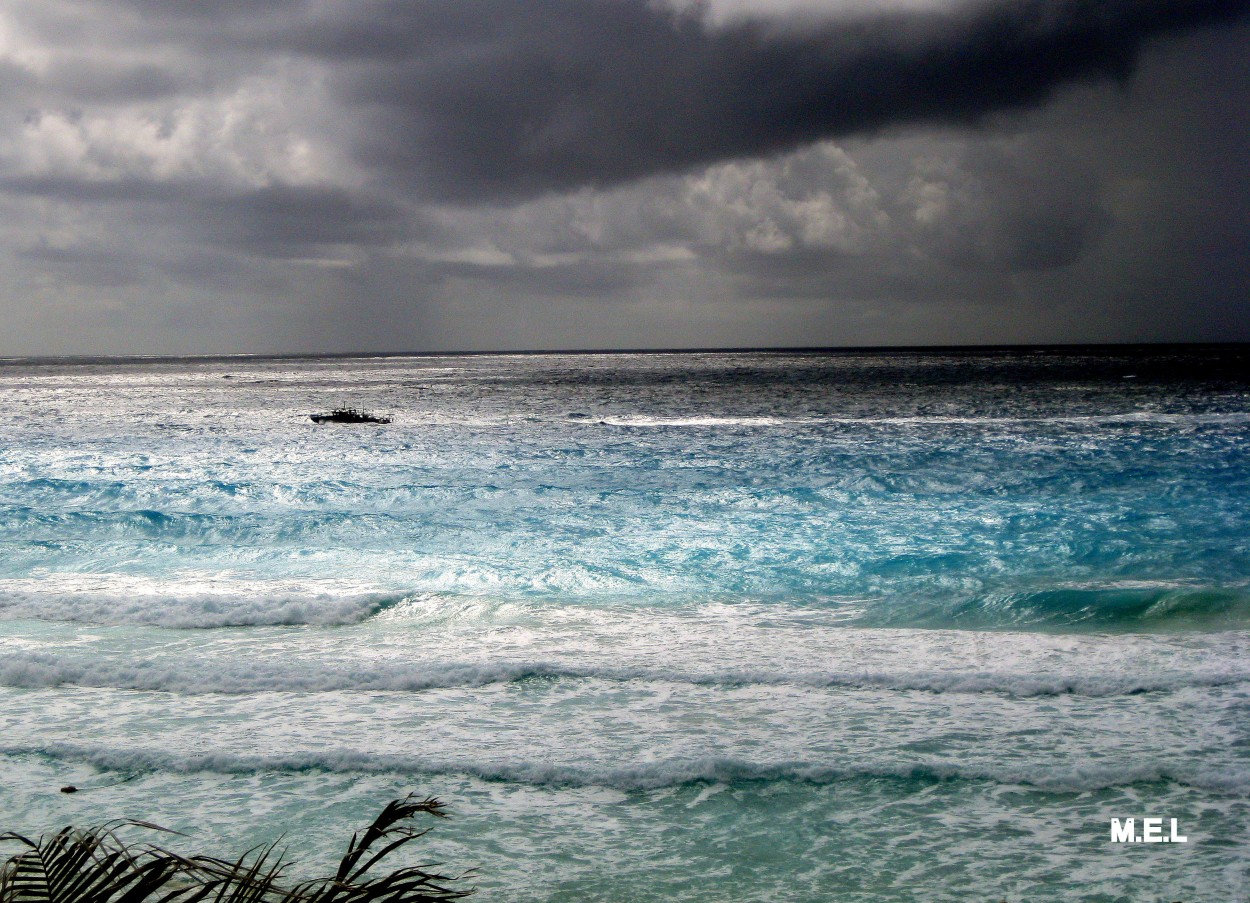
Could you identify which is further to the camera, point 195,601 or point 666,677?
point 195,601

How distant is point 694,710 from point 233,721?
4358mm

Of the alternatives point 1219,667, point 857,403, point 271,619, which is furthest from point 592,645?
point 857,403

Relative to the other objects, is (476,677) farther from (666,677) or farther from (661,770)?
(661,770)

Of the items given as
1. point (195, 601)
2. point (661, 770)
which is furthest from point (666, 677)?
point (195, 601)

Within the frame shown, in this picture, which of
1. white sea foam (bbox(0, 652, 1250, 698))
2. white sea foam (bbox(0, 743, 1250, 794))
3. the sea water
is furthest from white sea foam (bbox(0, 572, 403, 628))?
white sea foam (bbox(0, 743, 1250, 794))

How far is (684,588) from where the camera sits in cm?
1465

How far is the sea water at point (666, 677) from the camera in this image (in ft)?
21.6

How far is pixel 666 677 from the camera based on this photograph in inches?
395

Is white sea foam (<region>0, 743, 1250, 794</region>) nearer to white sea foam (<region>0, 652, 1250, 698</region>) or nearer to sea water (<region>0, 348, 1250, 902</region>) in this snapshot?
sea water (<region>0, 348, 1250, 902</region>)

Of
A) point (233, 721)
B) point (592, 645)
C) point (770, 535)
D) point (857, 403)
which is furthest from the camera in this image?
point (857, 403)

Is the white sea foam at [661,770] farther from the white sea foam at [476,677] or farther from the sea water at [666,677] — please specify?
the white sea foam at [476,677]

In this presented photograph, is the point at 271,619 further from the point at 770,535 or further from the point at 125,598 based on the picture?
the point at 770,535

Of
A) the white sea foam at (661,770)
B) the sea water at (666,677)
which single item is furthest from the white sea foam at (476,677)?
the white sea foam at (661,770)

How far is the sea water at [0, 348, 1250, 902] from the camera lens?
658 cm
